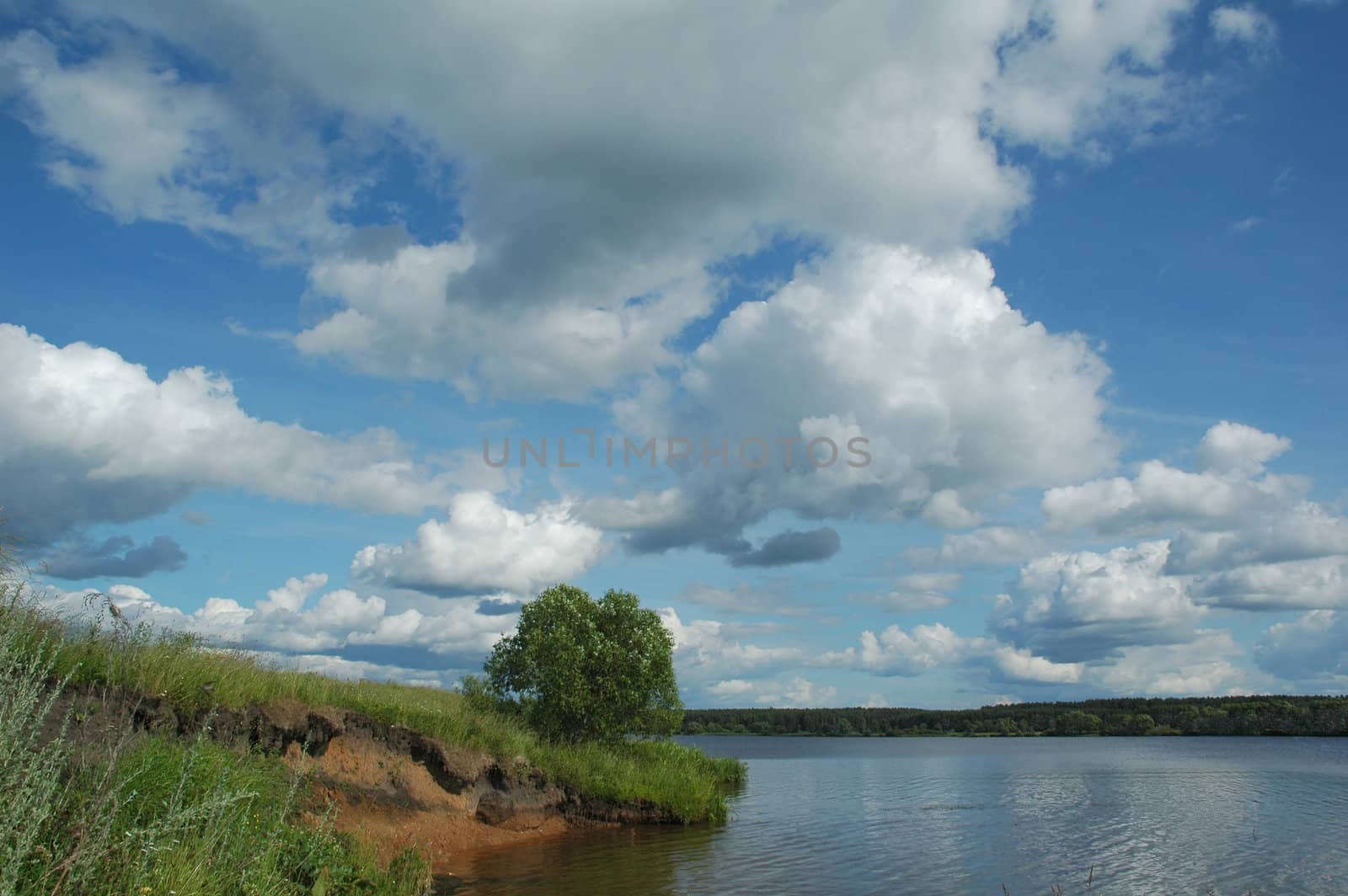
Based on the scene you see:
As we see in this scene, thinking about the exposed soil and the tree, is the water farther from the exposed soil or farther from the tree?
the tree

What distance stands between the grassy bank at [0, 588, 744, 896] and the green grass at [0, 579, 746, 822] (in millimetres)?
53

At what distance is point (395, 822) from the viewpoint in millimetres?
23094

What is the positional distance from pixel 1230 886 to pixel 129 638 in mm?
29346

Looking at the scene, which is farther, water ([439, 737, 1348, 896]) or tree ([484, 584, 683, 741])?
tree ([484, 584, 683, 741])

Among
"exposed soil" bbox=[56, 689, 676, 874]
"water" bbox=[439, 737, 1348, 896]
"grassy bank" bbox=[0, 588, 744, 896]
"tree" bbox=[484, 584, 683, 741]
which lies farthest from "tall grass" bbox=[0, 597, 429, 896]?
"tree" bbox=[484, 584, 683, 741]

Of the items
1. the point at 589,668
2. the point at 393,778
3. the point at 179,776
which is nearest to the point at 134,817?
the point at 179,776

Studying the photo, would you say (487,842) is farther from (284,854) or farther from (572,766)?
(284,854)

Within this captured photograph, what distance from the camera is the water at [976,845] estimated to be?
2327 centimetres

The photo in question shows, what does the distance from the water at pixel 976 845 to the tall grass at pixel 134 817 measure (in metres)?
7.27

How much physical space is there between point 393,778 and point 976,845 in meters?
21.9

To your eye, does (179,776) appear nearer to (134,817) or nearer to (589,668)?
(134,817)

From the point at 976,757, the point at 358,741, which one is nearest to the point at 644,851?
the point at 358,741

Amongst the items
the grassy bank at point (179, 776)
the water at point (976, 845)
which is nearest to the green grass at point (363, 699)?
the grassy bank at point (179, 776)

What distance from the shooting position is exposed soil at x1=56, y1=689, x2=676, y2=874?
18.3 metres
